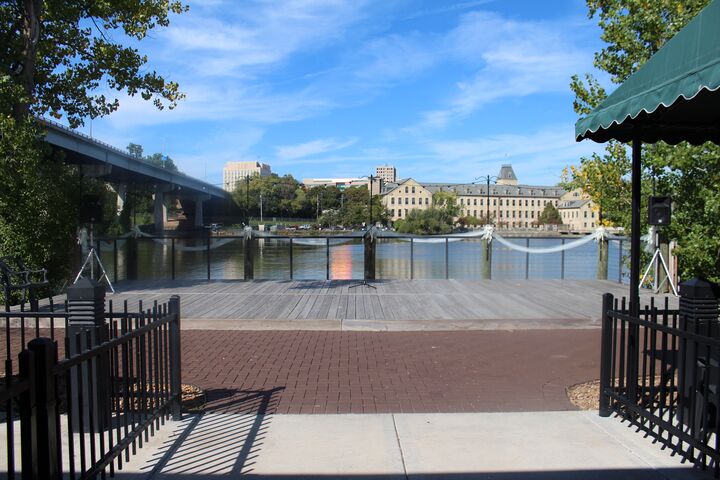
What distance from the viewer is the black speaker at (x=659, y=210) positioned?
10555 mm

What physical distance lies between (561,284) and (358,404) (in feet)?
33.8

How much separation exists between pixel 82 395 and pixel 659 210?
10.4 m

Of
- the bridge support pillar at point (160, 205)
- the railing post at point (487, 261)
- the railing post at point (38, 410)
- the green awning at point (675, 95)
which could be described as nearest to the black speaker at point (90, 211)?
the railing post at point (487, 261)

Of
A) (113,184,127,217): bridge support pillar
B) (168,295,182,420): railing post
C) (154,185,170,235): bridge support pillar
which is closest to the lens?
(168,295,182,420): railing post

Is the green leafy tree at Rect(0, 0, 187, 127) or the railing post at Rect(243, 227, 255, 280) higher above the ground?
the green leafy tree at Rect(0, 0, 187, 127)

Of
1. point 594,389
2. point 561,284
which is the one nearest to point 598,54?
point 561,284

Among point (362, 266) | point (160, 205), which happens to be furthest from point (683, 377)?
point (160, 205)

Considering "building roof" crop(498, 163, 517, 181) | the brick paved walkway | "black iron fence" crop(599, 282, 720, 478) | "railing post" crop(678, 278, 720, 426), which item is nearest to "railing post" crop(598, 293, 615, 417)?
"black iron fence" crop(599, 282, 720, 478)

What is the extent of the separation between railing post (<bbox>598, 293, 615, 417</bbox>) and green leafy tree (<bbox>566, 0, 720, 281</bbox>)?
7.26m

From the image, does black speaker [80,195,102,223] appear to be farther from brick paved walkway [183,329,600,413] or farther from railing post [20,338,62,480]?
railing post [20,338,62,480]

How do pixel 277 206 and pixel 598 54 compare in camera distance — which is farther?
pixel 277 206

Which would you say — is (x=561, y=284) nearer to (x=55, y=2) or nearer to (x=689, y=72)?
(x=689, y=72)

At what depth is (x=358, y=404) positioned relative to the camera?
210 inches

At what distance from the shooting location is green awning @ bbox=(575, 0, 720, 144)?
3.83 m
